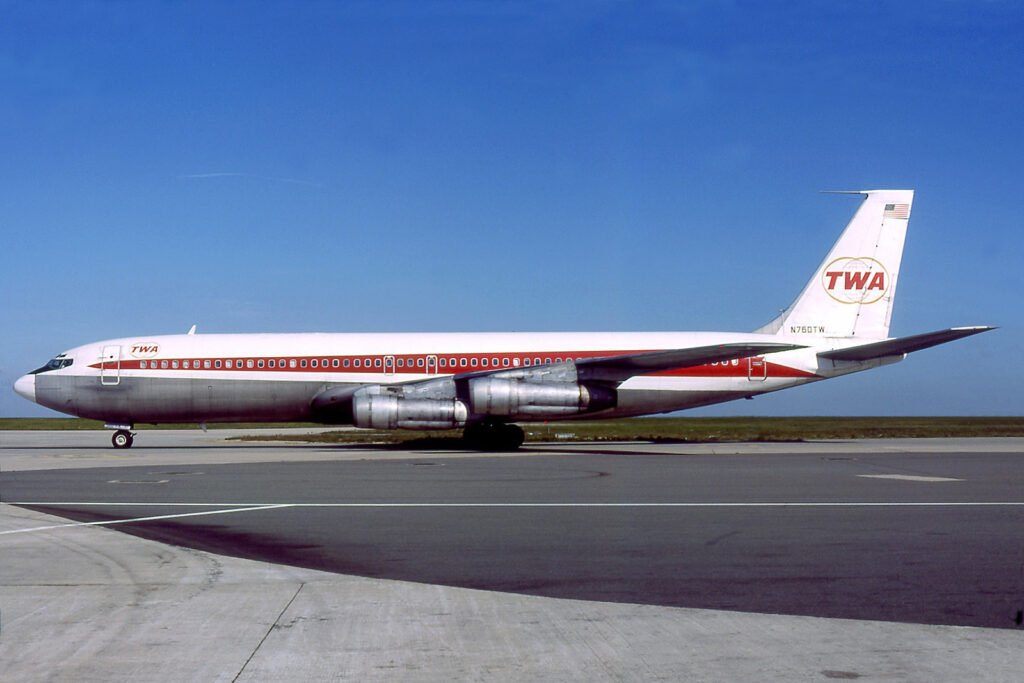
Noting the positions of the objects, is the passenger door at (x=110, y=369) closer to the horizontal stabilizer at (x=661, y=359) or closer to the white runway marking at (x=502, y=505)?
the horizontal stabilizer at (x=661, y=359)

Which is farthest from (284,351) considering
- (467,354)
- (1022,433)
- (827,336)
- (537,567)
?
(1022,433)

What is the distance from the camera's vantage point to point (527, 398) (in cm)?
2859

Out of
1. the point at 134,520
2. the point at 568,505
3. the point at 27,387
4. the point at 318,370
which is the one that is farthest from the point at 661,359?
the point at 27,387

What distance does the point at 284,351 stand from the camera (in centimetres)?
3094

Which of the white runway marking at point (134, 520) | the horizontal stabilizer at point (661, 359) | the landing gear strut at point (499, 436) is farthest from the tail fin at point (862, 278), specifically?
the white runway marking at point (134, 520)

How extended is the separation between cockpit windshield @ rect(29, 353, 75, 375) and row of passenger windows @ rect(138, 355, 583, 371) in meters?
2.72

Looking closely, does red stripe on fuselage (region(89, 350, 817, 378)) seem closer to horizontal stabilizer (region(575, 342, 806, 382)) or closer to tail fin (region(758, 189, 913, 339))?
horizontal stabilizer (region(575, 342, 806, 382))

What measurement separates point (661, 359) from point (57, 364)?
1975cm

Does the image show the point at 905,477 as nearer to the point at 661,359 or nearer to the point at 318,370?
the point at 661,359

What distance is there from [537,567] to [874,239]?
27131 mm

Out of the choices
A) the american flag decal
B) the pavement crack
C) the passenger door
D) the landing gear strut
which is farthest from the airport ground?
the american flag decal

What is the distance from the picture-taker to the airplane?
99.2 feet

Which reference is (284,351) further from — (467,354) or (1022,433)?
(1022,433)

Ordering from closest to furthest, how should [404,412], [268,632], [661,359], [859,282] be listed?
[268,632] < [404,412] < [661,359] < [859,282]
